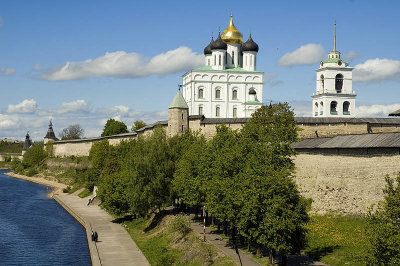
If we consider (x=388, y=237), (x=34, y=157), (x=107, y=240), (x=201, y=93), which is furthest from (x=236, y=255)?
(x=34, y=157)

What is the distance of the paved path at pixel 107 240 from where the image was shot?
2219cm

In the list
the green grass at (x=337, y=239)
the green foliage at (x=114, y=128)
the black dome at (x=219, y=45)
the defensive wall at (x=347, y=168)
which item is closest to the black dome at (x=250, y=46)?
the black dome at (x=219, y=45)

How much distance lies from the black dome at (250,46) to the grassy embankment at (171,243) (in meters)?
36.0

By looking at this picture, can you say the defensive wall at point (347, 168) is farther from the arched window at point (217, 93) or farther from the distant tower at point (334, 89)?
the arched window at point (217, 93)

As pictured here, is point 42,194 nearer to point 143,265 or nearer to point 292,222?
point 143,265

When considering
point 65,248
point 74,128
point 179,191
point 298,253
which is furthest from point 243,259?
point 74,128

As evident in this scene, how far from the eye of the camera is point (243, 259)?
18.6m

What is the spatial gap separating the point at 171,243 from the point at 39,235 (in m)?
9.27

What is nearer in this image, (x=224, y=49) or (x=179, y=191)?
(x=179, y=191)

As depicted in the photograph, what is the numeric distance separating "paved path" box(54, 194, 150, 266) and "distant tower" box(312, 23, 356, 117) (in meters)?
26.8

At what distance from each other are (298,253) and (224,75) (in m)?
44.2

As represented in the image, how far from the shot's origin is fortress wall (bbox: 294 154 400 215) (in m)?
20.4

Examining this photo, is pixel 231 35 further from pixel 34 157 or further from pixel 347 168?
pixel 347 168

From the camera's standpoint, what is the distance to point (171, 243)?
24.2m
